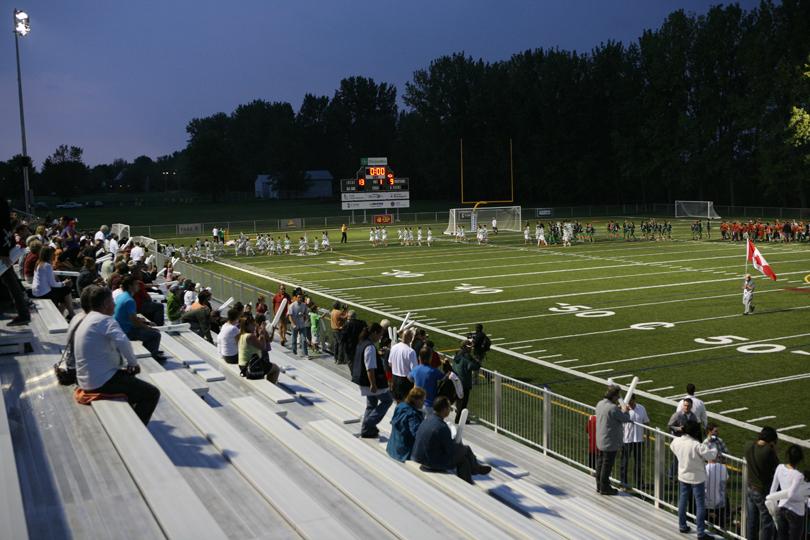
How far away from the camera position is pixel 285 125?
123m

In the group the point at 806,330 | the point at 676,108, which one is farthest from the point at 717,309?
the point at 676,108

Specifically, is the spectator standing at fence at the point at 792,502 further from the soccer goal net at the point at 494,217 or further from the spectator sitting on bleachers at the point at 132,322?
the soccer goal net at the point at 494,217

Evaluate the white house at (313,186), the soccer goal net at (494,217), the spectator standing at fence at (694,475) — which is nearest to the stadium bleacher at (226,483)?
the spectator standing at fence at (694,475)

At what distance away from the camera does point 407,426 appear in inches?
310

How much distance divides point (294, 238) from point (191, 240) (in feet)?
23.0

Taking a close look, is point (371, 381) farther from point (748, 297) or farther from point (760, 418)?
point (748, 297)

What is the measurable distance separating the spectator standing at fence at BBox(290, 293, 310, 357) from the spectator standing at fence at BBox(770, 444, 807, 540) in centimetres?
1163

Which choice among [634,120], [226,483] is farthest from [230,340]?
[634,120]

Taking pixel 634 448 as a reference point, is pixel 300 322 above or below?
above

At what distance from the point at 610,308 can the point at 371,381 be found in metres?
16.8

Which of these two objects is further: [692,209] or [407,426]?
[692,209]

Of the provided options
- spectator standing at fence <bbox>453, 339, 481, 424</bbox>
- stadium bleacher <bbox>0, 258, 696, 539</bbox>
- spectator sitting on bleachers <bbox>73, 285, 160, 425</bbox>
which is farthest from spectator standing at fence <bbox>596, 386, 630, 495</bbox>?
spectator sitting on bleachers <bbox>73, 285, 160, 425</bbox>

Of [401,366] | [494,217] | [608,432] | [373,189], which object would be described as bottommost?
[608,432]

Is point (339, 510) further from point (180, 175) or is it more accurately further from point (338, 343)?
point (180, 175)
